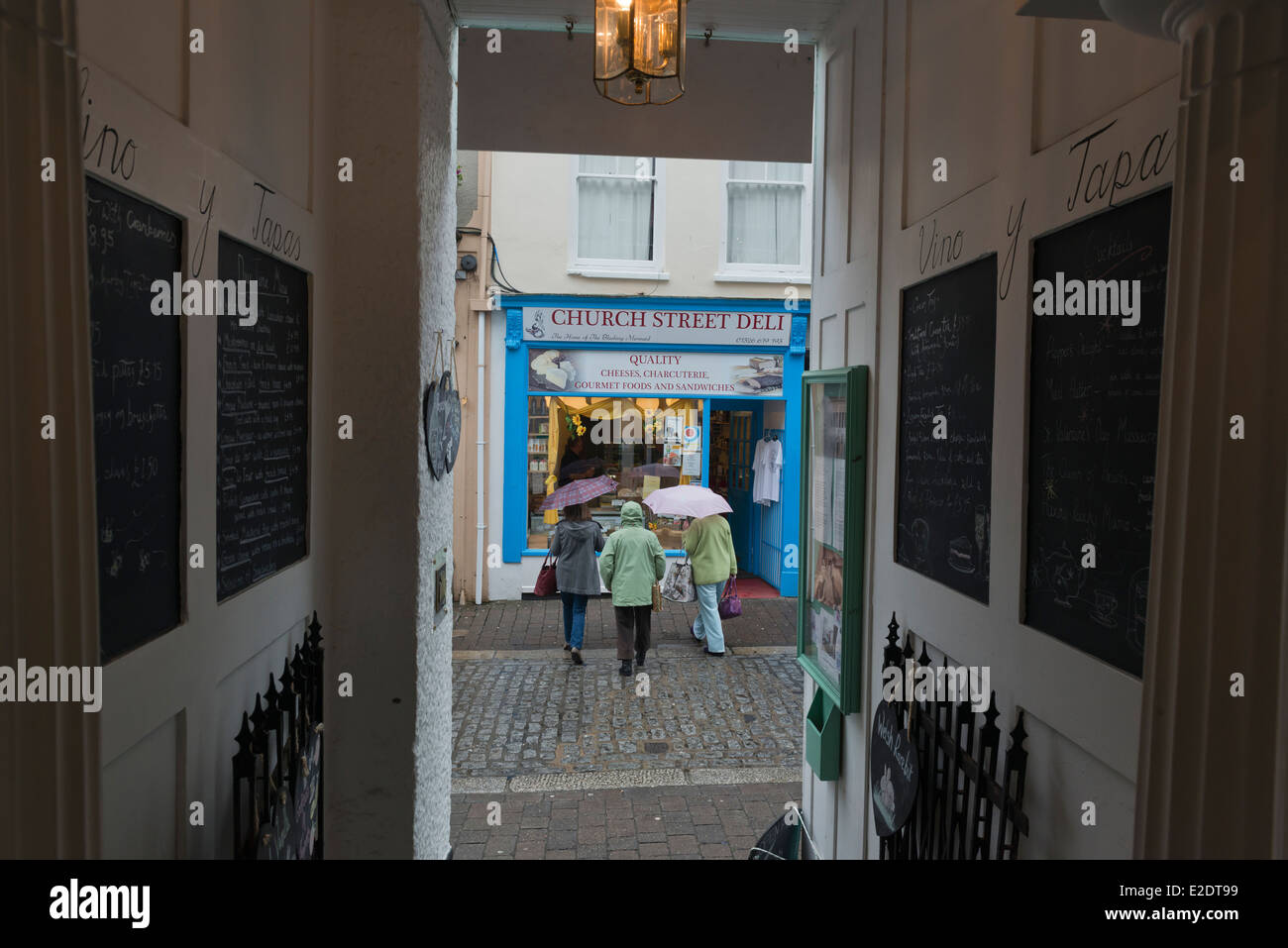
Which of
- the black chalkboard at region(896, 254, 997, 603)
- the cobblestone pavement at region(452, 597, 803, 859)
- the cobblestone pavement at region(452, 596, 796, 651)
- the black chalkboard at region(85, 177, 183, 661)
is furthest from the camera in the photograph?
the cobblestone pavement at region(452, 596, 796, 651)

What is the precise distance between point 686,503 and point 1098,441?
6743 millimetres

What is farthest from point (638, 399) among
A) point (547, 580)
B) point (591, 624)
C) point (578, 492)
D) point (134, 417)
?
point (134, 417)

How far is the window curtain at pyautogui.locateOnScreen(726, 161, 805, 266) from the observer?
12.0m

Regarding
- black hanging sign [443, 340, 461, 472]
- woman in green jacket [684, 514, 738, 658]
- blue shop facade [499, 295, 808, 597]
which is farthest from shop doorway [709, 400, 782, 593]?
black hanging sign [443, 340, 461, 472]

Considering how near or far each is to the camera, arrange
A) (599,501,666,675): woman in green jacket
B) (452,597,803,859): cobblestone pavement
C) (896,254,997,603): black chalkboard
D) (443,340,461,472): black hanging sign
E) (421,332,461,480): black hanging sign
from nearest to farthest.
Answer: (896,254,997,603): black chalkboard → (421,332,461,480): black hanging sign → (443,340,461,472): black hanging sign → (452,597,803,859): cobblestone pavement → (599,501,666,675): woman in green jacket

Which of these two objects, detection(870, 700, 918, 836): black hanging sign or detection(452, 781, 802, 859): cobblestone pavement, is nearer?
detection(870, 700, 918, 836): black hanging sign

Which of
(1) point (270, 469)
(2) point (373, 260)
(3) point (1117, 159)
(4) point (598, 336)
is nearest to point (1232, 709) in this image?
(3) point (1117, 159)

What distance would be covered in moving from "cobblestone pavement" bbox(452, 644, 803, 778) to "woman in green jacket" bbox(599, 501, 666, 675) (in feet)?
1.18

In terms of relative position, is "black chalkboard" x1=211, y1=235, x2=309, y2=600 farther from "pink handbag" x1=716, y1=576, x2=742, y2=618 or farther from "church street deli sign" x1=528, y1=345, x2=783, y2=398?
"church street deli sign" x1=528, y1=345, x2=783, y2=398

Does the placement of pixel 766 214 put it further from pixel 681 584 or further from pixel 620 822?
pixel 620 822

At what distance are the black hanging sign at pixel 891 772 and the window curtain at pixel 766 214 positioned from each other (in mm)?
9137

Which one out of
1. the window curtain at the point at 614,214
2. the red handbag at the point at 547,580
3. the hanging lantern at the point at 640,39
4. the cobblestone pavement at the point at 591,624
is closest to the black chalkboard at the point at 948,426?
the hanging lantern at the point at 640,39

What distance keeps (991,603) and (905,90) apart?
224 centimetres

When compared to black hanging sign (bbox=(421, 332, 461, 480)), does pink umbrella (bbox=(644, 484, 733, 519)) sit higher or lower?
lower
